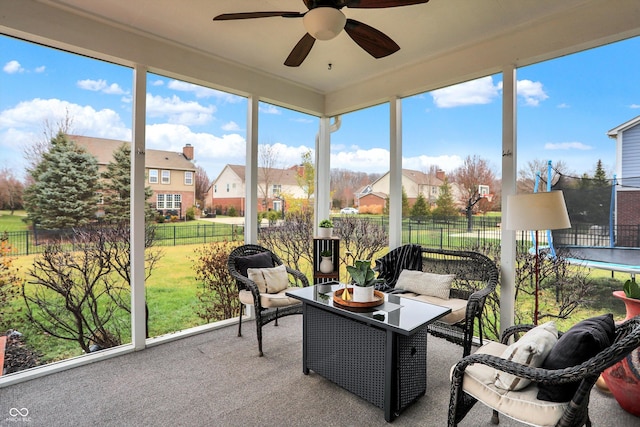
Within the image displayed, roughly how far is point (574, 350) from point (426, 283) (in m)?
1.76

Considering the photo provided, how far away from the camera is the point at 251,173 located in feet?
12.8

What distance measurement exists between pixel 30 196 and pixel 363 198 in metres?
3.41

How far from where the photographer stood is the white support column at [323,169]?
15.7 feet

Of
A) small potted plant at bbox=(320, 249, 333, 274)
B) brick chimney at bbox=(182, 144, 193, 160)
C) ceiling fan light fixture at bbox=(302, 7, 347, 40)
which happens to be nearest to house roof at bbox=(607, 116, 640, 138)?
ceiling fan light fixture at bbox=(302, 7, 347, 40)

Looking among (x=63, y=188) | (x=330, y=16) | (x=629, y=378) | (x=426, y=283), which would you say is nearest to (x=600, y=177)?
(x=629, y=378)

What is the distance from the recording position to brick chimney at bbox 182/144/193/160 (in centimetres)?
350

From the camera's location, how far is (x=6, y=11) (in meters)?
2.40

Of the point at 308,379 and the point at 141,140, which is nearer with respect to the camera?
the point at 308,379

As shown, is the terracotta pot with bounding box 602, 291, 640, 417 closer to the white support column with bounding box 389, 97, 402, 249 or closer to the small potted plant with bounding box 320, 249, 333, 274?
the white support column with bounding box 389, 97, 402, 249

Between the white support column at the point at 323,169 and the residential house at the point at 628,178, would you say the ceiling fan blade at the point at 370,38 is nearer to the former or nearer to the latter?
the residential house at the point at 628,178

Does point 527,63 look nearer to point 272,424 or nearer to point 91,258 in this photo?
point 272,424

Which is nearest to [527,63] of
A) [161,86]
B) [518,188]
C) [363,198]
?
[518,188]

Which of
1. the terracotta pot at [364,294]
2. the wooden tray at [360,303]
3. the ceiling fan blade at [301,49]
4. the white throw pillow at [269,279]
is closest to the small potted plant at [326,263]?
the white throw pillow at [269,279]

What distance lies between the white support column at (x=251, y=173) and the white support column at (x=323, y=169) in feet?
3.66
